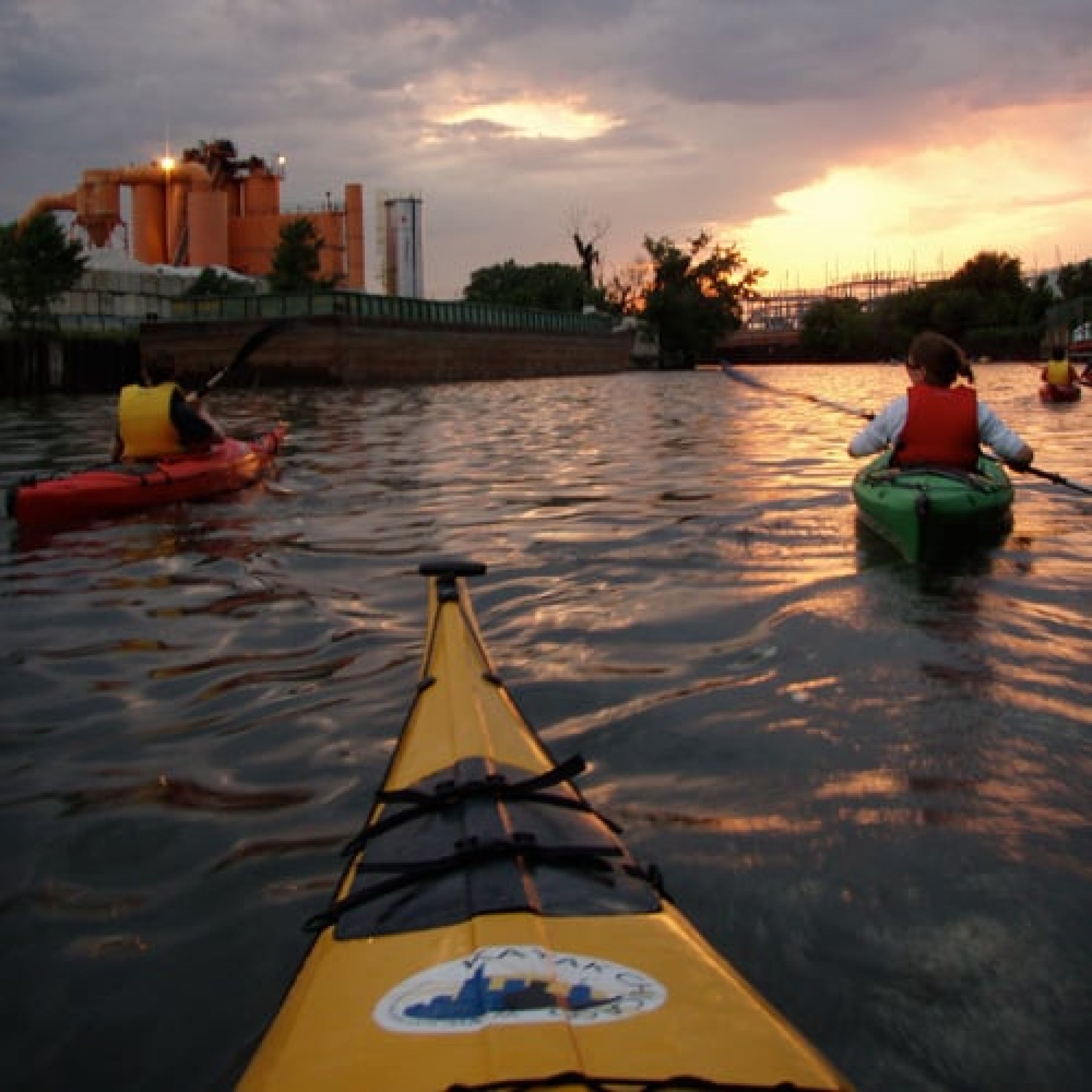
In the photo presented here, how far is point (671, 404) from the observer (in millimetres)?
26859

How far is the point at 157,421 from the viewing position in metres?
9.80

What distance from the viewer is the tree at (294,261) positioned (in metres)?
47.7

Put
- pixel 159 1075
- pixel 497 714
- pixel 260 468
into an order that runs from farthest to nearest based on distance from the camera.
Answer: pixel 260 468, pixel 497 714, pixel 159 1075

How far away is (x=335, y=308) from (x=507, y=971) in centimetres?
3653

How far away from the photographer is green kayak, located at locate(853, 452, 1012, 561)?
688 cm

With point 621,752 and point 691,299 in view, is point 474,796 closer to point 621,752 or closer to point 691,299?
point 621,752

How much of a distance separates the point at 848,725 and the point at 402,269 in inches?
3016

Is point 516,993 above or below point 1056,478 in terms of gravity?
below

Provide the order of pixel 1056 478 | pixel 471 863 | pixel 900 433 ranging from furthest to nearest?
pixel 1056 478, pixel 900 433, pixel 471 863

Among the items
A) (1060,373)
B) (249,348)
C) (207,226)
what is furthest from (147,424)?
(207,226)

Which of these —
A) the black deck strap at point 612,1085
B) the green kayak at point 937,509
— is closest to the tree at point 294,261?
the green kayak at point 937,509

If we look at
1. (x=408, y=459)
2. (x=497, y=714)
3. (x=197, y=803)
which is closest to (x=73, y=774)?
(x=197, y=803)

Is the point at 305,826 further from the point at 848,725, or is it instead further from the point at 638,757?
the point at 848,725

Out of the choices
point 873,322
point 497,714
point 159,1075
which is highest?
point 873,322
